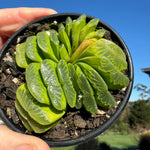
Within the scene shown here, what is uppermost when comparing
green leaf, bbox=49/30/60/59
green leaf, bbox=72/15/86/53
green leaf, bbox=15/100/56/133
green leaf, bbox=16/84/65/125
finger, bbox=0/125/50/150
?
green leaf, bbox=72/15/86/53

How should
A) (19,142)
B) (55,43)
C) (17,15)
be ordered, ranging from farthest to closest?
(17,15)
(55,43)
(19,142)

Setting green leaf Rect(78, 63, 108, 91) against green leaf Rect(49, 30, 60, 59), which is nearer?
green leaf Rect(78, 63, 108, 91)

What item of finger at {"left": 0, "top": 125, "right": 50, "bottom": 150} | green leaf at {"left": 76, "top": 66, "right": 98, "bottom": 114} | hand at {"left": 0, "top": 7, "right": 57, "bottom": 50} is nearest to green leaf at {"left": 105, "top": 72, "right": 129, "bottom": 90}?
green leaf at {"left": 76, "top": 66, "right": 98, "bottom": 114}

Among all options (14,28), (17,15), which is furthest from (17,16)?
(14,28)

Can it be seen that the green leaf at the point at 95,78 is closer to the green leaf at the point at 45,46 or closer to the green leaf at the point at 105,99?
the green leaf at the point at 105,99

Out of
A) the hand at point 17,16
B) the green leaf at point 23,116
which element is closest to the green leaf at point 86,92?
the green leaf at point 23,116

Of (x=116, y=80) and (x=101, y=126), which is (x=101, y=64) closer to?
(x=116, y=80)

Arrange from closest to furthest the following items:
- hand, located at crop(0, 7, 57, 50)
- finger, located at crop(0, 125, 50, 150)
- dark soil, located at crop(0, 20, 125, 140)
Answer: finger, located at crop(0, 125, 50, 150) → dark soil, located at crop(0, 20, 125, 140) → hand, located at crop(0, 7, 57, 50)

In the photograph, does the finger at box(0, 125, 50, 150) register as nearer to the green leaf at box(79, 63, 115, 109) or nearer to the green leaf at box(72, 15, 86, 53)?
the green leaf at box(79, 63, 115, 109)
